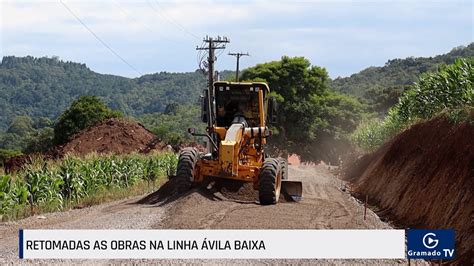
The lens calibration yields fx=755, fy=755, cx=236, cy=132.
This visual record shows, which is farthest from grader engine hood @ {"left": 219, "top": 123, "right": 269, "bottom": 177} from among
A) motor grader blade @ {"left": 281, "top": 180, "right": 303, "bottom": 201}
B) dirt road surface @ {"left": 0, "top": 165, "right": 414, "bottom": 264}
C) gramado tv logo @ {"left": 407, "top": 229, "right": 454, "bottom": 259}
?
gramado tv logo @ {"left": 407, "top": 229, "right": 454, "bottom": 259}

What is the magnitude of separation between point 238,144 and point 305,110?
138ft

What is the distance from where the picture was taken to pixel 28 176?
86.1 feet

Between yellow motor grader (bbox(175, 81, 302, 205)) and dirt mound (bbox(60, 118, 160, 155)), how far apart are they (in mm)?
22784

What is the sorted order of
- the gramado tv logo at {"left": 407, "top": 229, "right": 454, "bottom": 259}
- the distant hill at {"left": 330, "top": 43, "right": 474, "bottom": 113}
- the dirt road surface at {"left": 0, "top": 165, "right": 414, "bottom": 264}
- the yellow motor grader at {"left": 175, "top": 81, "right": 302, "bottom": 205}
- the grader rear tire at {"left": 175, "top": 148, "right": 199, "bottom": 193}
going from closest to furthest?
the gramado tv logo at {"left": 407, "top": 229, "right": 454, "bottom": 259} → the dirt road surface at {"left": 0, "top": 165, "right": 414, "bottom": 264} → the yellow motor grader at {"left": 175, "top": 81, "right": 302, "bottom": 205} → the grader rear tire at {"left": 175, "top": 148, "right": 199, "bottom": 193} → the distant hill at {"left": 330, "top": 43, "right": 474, "bottom": 113}

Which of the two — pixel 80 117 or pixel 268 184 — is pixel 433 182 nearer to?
pixel 268 184

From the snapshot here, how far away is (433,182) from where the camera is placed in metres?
21.3

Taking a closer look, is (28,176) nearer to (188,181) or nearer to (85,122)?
(188,181)

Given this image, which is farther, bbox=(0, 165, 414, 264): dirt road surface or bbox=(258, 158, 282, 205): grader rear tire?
bbox=(258, 158, 282, 205): grader rear tire

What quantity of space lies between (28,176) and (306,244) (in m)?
15.0

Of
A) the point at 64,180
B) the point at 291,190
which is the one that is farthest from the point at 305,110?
the point at 291,190

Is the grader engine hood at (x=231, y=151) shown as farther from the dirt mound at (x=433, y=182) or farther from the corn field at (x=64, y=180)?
the corn field at (x=64, y=180)

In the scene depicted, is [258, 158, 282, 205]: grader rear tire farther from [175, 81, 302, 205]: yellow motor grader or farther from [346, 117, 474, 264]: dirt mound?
[346, 117, 474, 264]: dirt mound

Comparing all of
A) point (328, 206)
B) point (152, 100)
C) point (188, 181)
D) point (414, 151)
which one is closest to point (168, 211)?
point (188, 181)

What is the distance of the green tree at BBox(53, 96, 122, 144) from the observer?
190 ft
